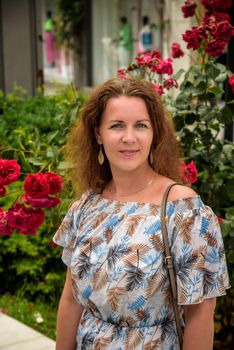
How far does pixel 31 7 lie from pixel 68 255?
7164mm

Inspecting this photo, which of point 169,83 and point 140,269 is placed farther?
point 169,83

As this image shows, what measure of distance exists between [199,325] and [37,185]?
107 centimetres

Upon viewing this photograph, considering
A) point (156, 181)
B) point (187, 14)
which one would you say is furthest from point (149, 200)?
point (187, 14)

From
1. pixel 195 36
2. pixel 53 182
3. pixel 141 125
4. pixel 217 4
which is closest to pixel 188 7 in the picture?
pixel 217 4

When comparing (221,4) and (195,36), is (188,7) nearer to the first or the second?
(221,4)

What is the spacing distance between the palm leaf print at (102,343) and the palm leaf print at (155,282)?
23 cm

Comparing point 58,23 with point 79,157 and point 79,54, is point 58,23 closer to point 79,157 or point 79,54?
point 79,54

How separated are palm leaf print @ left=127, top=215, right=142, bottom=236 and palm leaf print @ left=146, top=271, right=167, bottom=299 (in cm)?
15

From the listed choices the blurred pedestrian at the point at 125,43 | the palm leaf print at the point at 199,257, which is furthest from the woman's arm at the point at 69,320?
the blurred pedestrian at the point at 125,43

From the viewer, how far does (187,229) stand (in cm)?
203

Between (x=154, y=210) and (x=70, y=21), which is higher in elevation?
(x=70, y=21)

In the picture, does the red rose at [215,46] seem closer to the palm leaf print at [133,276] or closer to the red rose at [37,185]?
the red rose at [37,185]

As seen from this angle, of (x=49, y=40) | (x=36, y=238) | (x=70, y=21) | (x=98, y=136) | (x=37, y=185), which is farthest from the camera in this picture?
(x=49, y=40)

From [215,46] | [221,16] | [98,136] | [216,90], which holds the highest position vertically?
[221,16]
